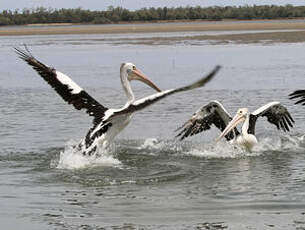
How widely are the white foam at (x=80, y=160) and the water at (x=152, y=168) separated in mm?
13

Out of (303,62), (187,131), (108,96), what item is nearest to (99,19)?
(303,62)

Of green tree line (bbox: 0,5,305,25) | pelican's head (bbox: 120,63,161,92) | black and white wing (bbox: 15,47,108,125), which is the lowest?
green tree line (bbox: 0,5,305,25)

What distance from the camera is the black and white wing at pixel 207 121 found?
1065cm

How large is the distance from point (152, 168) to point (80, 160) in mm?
802

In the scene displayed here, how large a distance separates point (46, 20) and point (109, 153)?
208ft

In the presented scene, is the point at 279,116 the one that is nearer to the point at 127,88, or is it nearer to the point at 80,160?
the point at 127,88

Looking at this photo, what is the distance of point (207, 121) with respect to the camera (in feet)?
35.7

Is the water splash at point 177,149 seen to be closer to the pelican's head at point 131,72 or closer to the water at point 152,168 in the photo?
the water at point 152,168

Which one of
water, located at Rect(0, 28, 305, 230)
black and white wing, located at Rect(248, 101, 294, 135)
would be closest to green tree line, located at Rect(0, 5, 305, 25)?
water, located at Rect(0, 28, 305, 230)

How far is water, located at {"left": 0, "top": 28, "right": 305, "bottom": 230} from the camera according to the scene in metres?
6.71

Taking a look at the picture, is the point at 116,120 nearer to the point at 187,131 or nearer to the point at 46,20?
the point at 187,131

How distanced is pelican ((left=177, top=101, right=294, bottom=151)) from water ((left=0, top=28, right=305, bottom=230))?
16 centimetres

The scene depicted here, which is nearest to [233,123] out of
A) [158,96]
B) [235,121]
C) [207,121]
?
[235,121]

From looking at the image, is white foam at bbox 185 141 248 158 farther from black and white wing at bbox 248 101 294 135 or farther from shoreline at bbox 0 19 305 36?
Answer: shoreline at bbox 0 19 305 36
